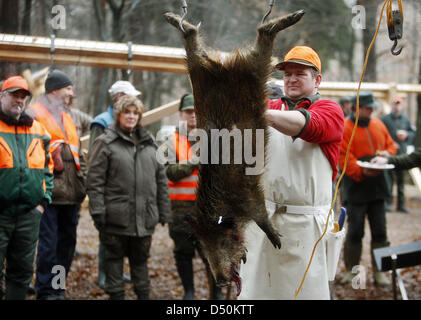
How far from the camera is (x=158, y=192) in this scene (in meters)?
5.16

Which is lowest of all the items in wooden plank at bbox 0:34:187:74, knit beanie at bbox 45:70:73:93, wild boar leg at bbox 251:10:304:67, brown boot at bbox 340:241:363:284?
brown boot at bbox 340:241:363:284

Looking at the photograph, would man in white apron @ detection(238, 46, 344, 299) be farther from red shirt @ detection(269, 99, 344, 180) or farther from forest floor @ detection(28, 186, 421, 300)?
forest floor @ detection(28, 186, 421, 300)

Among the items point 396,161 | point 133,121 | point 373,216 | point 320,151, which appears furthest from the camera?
point 373,216

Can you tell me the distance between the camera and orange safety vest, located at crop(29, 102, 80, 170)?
4891 mm

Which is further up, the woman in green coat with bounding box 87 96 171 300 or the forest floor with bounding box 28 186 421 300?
the woman in green coat with bounding box 87 96 171 300

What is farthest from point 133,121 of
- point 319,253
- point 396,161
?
point 396,161

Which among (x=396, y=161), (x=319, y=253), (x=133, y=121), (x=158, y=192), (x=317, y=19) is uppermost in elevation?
(x=317, y=19)

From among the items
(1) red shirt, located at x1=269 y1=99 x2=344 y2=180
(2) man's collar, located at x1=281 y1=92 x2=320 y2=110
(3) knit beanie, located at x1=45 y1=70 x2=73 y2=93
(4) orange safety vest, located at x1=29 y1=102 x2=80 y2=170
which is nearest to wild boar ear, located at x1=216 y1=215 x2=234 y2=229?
(1) red shirt, located at x1=269 y1=99 x2=344 y2=180

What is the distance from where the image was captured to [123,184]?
4.82 m

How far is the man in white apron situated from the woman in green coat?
191cm

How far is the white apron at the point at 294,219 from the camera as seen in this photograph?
3.12 meters
